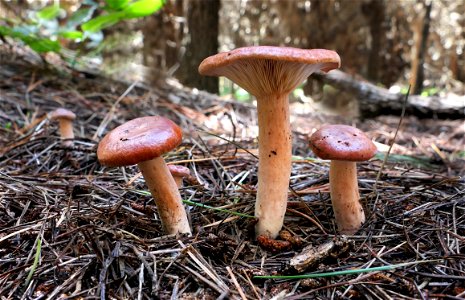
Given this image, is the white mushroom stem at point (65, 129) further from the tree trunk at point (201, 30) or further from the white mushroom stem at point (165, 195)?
the tree trunk at point (201, 30)

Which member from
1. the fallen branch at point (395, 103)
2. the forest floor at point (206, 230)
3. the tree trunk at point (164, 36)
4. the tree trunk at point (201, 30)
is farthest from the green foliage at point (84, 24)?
the fallen branch at point (395, 103)

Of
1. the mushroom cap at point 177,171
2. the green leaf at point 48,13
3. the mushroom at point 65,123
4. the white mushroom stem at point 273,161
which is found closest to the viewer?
the white mushroom stem at point 273,161

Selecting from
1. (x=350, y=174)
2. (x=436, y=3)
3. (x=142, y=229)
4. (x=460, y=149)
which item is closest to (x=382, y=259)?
(x=350, y=174)

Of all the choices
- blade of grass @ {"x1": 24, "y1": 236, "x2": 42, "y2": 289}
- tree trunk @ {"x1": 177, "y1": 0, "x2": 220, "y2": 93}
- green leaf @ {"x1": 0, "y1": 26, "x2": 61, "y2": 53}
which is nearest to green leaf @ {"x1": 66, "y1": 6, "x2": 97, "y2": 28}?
green leaf @ {"x1": 0, "y1": 26, "x2": 61, "y2": 53}

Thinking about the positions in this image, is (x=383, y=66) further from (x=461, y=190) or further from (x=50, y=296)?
(x=50, y=296)

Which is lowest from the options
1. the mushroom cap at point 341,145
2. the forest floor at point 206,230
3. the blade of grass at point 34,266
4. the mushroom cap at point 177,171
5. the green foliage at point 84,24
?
the forest floor at point 206,230

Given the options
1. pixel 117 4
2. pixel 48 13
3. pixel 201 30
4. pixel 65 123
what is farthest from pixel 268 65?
pixel 201 30
